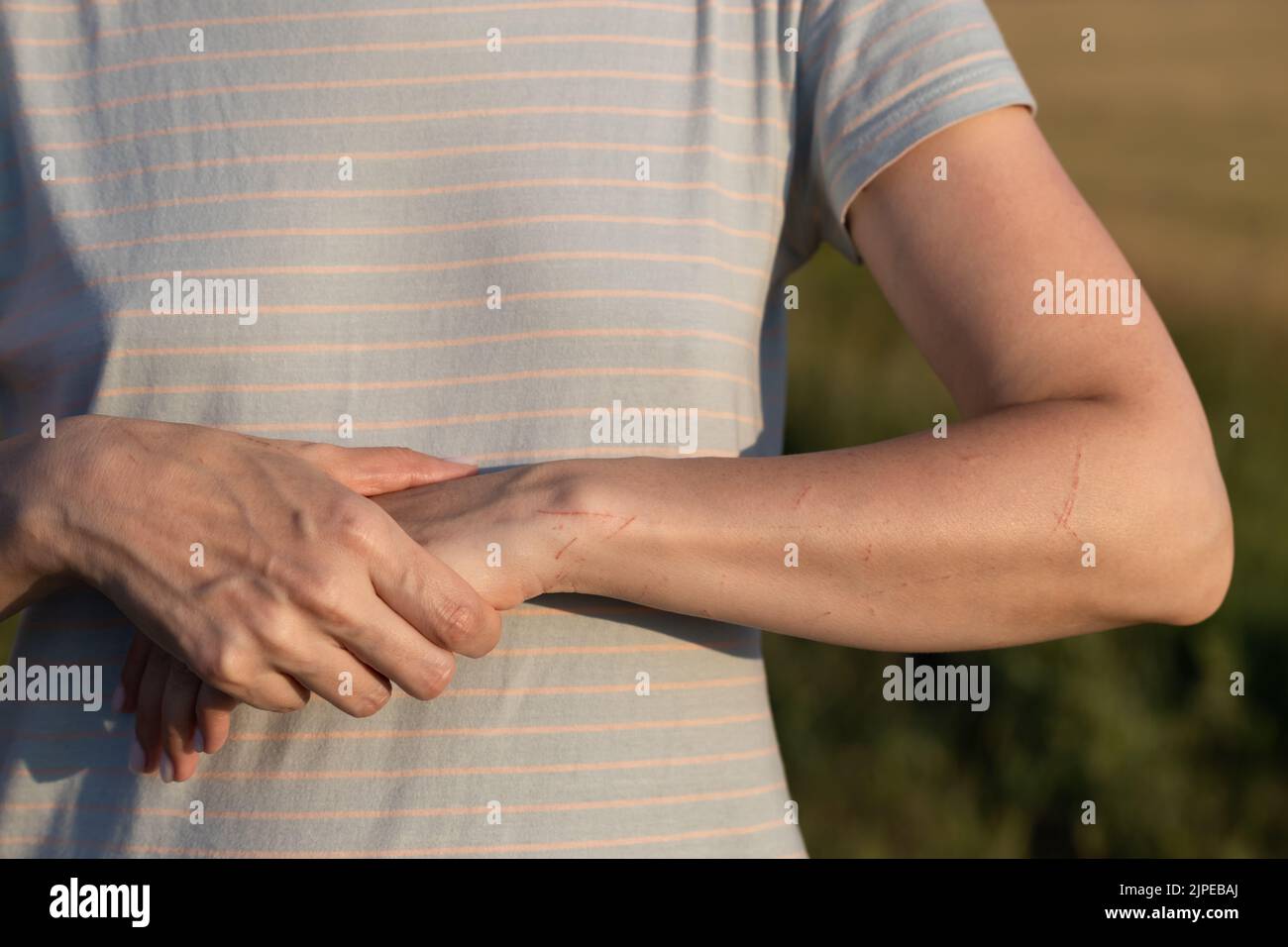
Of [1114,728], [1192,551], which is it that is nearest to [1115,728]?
[1114,728]

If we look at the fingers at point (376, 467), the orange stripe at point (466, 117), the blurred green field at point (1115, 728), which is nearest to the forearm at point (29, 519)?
the fingers at point (376, 467)

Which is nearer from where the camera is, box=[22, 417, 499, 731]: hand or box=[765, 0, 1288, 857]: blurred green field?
box=[22, 417, 499, 731]: hand

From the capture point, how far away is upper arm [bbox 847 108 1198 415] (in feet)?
3.85

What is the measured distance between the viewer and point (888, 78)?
4.01ft

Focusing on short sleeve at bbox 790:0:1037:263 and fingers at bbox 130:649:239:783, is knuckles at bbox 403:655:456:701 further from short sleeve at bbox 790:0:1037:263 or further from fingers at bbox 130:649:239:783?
short sleeve at bbox 790:0:1037:263

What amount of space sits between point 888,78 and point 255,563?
691 mm

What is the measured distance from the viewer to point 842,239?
51.4 inches

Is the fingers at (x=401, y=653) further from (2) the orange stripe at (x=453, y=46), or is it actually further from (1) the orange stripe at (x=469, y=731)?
(2) the orange stripe at (x=453, y=46)

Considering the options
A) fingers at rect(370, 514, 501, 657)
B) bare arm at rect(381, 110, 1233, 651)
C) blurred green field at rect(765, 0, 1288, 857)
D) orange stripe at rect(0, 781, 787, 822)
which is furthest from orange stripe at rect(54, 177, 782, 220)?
blurred green field at rect(765, 0, 1288, 857)

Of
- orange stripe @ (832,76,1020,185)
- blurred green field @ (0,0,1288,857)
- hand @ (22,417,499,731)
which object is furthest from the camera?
blurred green field @ (0,0,1288,857)

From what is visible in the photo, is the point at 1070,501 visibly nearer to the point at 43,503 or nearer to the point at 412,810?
the point at 412,810

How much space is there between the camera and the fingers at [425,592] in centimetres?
110

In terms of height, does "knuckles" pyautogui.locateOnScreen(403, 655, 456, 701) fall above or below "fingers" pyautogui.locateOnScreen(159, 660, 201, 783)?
above

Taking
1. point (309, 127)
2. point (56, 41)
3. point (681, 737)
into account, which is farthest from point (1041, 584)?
point (56, 41)
